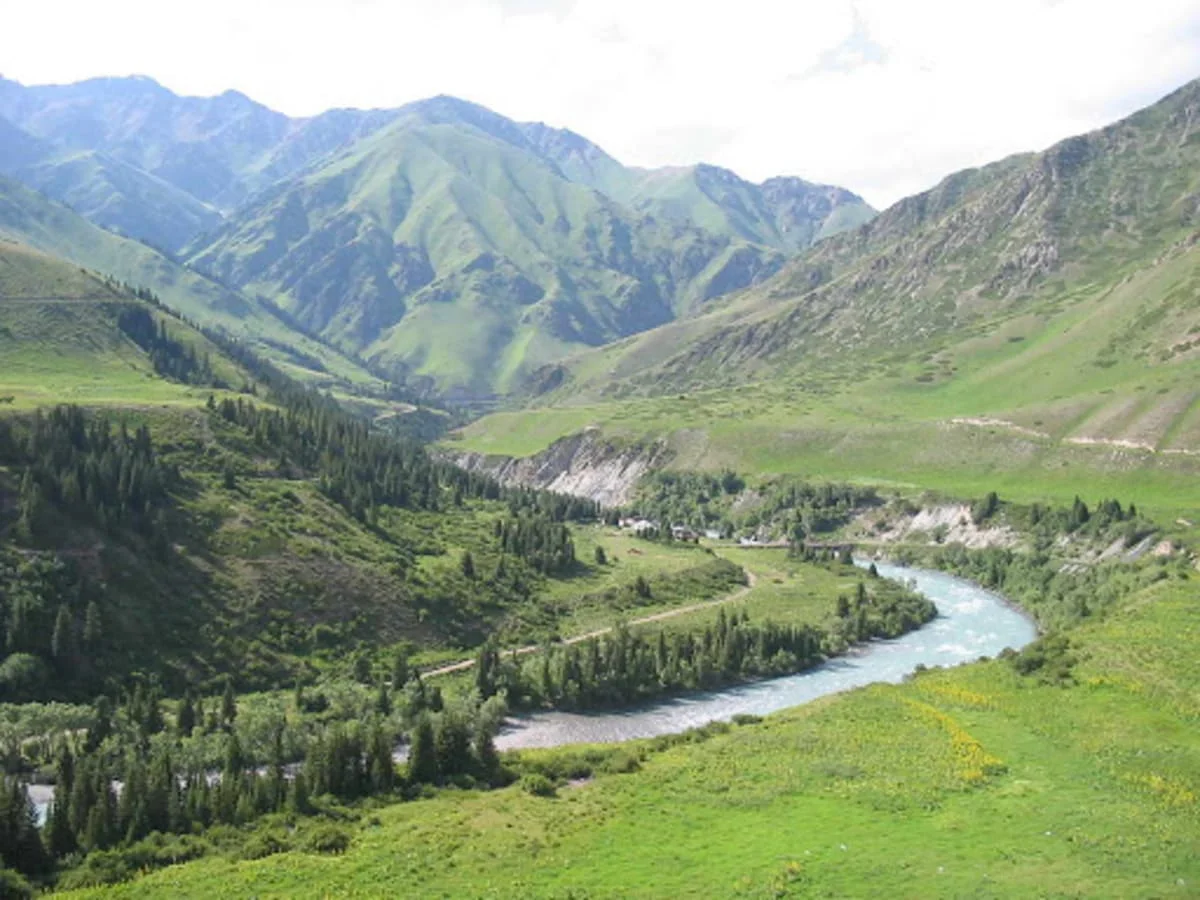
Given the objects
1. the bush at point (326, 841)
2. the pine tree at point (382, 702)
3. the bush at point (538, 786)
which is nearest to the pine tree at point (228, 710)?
the pine tree at point (382, 702)

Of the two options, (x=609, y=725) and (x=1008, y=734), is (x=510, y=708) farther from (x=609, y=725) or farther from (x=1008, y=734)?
(x=1008, y=734)

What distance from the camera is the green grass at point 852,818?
59438 millimetres

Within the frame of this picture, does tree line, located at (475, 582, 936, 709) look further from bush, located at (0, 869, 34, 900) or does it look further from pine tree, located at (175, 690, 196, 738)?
bush, located at (0, 869, 34, 900)

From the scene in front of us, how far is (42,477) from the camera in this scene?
426 ft

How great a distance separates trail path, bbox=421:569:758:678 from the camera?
12862 centimetres

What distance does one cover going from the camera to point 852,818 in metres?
70.1

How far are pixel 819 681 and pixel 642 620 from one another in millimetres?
34008

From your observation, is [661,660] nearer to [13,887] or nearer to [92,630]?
[92,630]

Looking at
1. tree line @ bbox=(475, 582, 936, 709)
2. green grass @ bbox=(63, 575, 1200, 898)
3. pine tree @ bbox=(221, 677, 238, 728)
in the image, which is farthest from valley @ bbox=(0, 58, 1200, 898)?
pine tree @ bbox=(221, 677, 238, 728)

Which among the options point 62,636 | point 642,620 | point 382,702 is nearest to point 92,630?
point 62,636

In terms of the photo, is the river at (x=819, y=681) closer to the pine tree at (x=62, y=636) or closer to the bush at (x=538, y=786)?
the bush at (x=538, y=786)

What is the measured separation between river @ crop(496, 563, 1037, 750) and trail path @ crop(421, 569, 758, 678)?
17226 mm

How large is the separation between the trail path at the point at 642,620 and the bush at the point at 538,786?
4615 cm

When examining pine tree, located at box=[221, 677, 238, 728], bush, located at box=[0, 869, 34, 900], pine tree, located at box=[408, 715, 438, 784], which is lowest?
pine tree, located at box=[221, 677, 238, 728]
